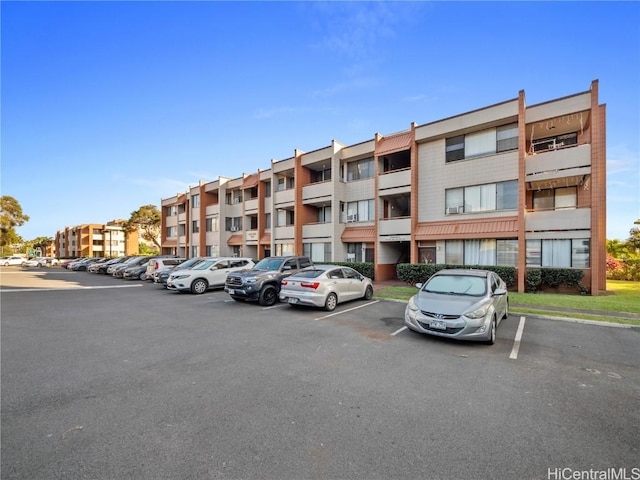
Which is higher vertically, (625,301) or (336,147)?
(336,147)

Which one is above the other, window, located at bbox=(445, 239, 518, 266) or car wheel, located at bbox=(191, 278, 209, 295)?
window, located at bbox=(445, 239, 518, 266)

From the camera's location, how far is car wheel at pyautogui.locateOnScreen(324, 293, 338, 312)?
10547 millimetres

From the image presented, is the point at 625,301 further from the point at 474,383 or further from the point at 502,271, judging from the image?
the point at 474,383

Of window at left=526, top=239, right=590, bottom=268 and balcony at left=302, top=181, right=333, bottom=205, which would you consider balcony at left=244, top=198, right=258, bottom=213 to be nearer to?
balcony at left=302, top=181, right=333, bottom=205

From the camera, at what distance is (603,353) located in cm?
639

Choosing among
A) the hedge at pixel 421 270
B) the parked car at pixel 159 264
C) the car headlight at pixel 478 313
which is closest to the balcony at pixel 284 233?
the parked car at pixel 159 264

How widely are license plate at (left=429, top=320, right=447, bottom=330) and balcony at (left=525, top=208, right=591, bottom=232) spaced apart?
12665 millimetres

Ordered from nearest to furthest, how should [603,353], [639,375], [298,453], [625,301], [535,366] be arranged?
[298,453] → [639,375] → [535,366] → [603,353] → [625,301]

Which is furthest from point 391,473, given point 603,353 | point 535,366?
point 603,353

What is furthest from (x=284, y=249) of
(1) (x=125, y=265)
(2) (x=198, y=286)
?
(1) (x=125, y=265)

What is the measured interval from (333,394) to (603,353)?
243 inches

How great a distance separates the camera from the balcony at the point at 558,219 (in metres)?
14.7

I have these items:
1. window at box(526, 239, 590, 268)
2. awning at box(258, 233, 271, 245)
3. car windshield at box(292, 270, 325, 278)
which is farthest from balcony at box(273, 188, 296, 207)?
window at box(526, 239, 590, 268)

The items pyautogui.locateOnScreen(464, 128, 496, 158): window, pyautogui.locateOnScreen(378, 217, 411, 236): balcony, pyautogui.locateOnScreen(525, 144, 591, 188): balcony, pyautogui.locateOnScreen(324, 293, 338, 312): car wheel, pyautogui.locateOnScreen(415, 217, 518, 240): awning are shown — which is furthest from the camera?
pyautogui.locateOnScreen(378, 217, 411, 236): balcony
